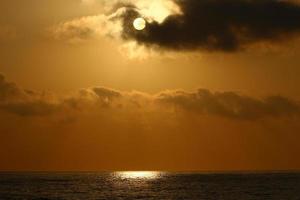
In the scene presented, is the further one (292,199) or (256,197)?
(256,197)

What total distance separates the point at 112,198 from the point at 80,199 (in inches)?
227

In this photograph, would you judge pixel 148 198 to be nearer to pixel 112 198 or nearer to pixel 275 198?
pixel 112 198

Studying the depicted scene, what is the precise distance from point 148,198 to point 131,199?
164 inches

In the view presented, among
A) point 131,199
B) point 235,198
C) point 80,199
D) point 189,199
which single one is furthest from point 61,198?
point 235,198

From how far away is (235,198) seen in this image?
376 ft

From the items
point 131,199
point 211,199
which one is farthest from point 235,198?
point 131,199

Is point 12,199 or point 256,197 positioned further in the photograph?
point 256,197

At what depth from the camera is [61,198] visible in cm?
11500

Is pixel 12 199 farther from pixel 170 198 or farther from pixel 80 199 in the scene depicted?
pixel 170 198

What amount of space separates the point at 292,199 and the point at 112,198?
31686mm

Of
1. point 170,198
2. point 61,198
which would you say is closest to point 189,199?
point 170,198

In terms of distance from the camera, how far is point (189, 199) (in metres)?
113

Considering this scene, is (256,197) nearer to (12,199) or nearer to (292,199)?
(292,199)

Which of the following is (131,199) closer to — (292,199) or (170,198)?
(170,198)
